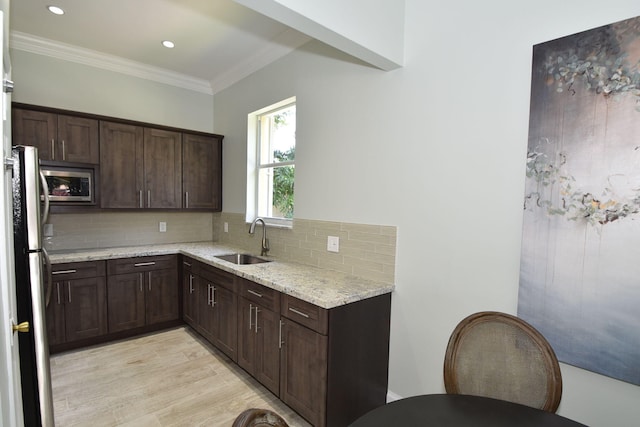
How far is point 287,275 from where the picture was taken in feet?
8.11

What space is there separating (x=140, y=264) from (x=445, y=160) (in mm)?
3155

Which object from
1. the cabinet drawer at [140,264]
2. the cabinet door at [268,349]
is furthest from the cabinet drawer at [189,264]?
the cabinet door at [268,349]

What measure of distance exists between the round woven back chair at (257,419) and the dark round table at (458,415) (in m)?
0.41

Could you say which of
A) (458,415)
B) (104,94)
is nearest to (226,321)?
(458,415)

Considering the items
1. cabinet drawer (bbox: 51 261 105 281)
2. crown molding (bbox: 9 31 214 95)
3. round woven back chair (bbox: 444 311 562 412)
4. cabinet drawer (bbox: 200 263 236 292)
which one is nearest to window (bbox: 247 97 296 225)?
cabinet drawer (bbox: 200 263 236 292)

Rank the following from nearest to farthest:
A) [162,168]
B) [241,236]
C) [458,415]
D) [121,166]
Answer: [458,415] → [121,166] → [162,168] → [241,236]

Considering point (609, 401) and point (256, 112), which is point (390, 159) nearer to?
point (609, 401)

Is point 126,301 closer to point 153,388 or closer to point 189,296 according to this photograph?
point 189,296

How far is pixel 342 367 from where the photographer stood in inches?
77.3

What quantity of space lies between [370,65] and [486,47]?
0.83 metres

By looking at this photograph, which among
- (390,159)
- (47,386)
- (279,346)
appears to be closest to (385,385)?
(279,346)

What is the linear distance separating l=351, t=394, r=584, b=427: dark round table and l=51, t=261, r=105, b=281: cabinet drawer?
3114 mm

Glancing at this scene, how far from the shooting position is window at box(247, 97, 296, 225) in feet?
11.1

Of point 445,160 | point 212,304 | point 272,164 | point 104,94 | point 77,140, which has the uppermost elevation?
point 104,94
